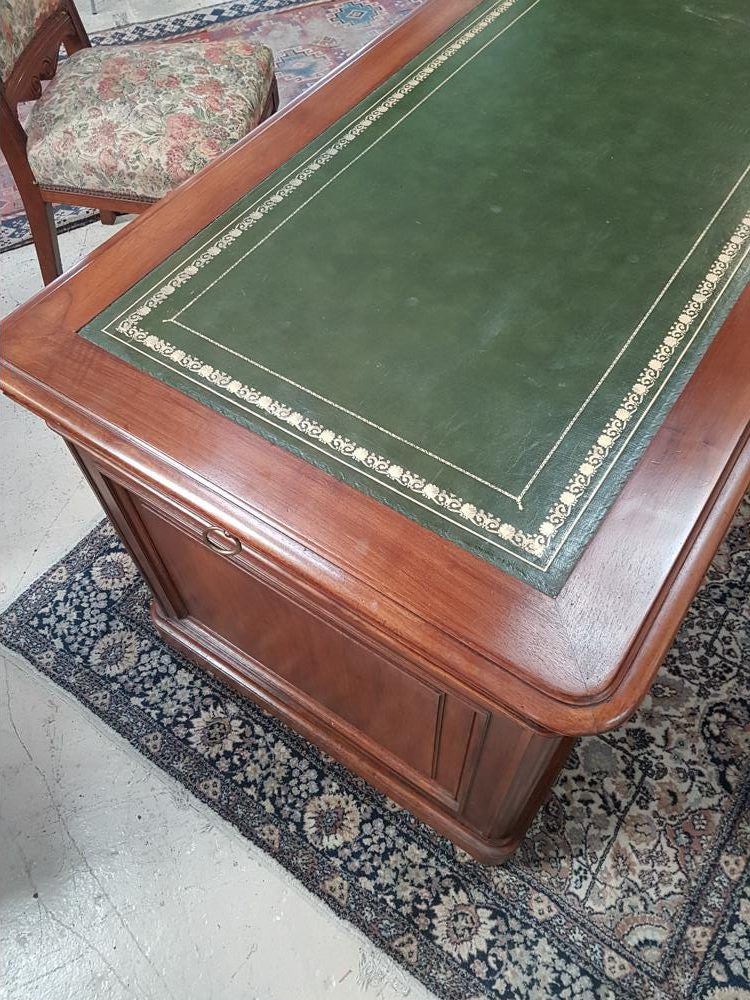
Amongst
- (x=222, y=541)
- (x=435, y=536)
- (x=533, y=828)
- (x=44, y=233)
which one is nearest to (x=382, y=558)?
(x=435, y=536)

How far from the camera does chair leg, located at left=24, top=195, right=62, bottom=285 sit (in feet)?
5.40

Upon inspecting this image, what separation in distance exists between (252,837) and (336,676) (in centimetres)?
36

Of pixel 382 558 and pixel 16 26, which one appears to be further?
pixel 16 26

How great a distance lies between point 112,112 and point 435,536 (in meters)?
1.32

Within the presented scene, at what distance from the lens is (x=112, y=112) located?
5.02ft

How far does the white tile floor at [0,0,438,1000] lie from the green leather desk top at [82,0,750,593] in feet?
2.48

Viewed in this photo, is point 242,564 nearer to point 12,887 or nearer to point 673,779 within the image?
point 12,887

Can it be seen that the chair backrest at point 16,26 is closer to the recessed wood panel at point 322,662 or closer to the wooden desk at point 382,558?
the wooden desk at point 382,558

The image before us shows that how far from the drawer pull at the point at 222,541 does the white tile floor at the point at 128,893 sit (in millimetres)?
617

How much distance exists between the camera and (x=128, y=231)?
3.23ft

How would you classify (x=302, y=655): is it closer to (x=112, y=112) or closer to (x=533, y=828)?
(x=533, y=828)

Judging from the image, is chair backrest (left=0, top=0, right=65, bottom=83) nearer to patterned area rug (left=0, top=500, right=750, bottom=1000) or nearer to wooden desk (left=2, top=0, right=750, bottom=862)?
wooden desk (left=2, top=0, right=750, bottom=862)

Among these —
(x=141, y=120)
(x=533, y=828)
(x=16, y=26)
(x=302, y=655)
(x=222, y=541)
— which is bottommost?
(x=533, y=828)

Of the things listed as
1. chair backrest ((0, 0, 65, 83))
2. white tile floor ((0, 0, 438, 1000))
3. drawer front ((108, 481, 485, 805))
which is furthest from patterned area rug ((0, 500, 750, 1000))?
chair backrest ((0, 0, 65, 83))
